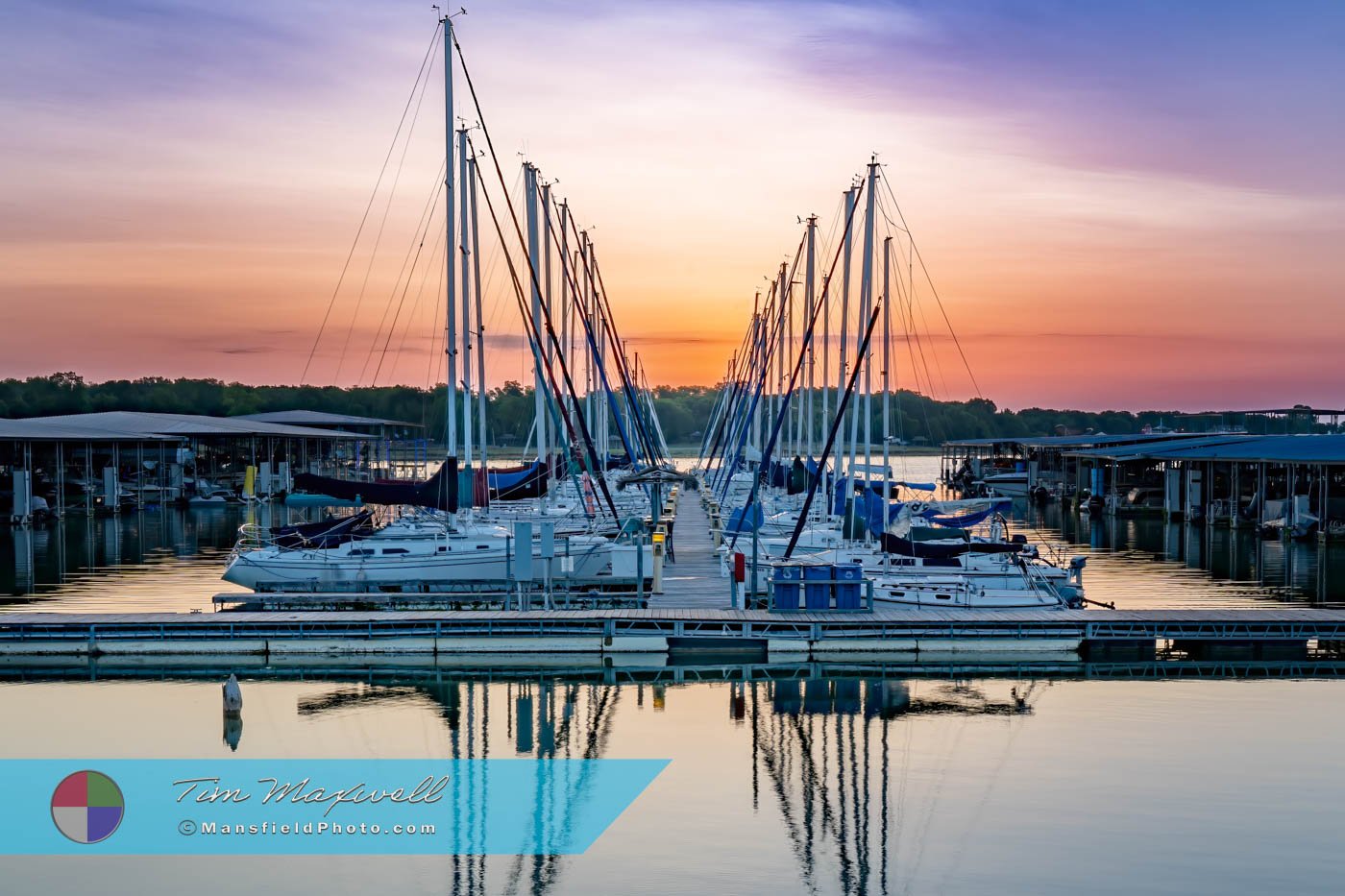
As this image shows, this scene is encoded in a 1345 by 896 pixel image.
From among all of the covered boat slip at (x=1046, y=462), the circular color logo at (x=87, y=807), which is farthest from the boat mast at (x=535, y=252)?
the covered boat slip at (x=1046, y=462)

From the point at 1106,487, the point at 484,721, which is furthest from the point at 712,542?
the point at 1106,487

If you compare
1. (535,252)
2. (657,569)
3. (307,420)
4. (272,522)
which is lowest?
(272,522)

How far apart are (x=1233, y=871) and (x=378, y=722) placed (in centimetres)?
1501

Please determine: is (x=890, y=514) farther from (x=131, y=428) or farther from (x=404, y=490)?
(x=131, y=428)

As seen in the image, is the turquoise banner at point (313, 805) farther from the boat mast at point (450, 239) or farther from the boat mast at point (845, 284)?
the boat mast at point (845, 284)

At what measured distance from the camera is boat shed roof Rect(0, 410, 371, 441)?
226 ft

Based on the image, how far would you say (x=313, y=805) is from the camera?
1975 centimetres

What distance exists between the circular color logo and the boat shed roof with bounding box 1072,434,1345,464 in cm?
4777

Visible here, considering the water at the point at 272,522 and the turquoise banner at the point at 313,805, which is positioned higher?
the water at the point at 272,522

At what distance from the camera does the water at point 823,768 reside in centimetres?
1683

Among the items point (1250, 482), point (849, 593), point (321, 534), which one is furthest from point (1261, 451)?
point (321, 534)

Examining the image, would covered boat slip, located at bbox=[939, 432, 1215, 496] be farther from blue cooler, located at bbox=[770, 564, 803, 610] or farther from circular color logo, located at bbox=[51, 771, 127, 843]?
circular color logo, located at bbox=[51, 771, 127, 843]

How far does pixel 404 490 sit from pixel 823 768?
65.5ft

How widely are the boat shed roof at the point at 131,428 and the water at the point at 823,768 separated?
43.8 metres
